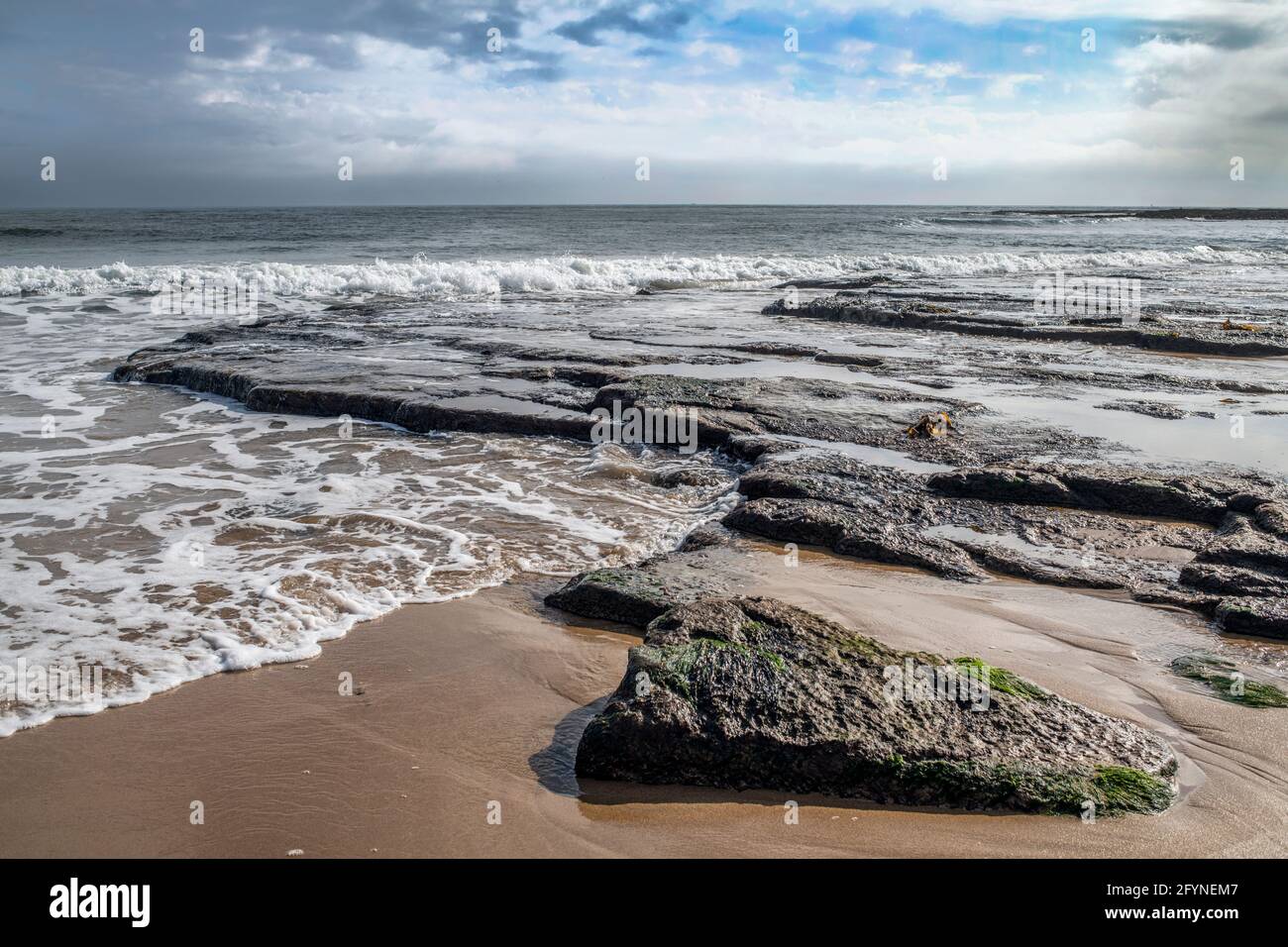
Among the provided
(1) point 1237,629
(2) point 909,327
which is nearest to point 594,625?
(1) point 1237,629

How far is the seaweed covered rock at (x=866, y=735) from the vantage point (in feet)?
9.37

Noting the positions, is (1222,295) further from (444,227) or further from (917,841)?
(444,227)

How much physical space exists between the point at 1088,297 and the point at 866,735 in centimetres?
1960

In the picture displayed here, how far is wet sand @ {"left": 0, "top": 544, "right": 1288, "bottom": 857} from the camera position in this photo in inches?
106

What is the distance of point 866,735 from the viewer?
2953mm

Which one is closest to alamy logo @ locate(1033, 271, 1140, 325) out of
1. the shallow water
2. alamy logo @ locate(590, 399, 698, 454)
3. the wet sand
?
the shallow water

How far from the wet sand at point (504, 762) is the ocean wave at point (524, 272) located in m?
20.9

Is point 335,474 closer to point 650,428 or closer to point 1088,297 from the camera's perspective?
point 650,428
